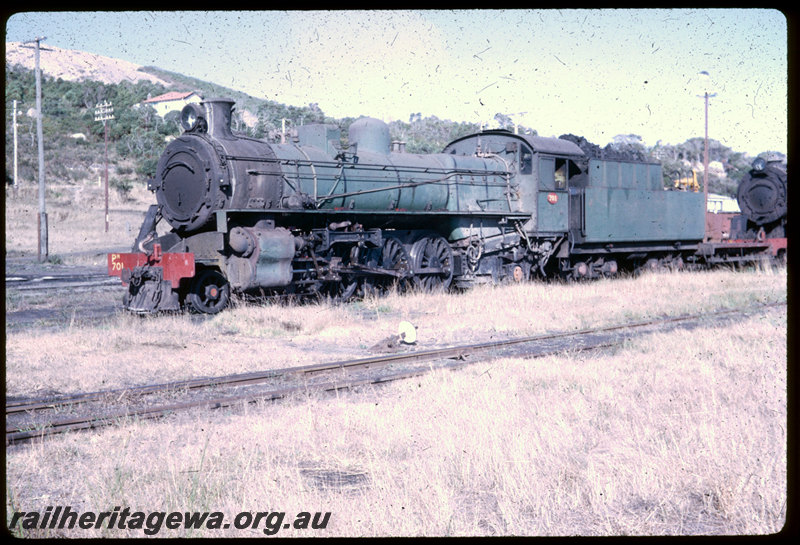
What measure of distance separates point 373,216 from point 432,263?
2007 mm

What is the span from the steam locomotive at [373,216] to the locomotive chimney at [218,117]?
2 cm

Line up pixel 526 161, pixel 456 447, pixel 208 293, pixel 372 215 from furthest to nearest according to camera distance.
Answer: pixel 526 161, pixel 372 215, pixel 208 293, pixel 456 447

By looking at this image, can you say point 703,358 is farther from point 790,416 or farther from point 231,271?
point 231,271

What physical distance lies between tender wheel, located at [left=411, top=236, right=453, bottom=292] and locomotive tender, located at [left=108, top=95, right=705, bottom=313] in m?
0.03

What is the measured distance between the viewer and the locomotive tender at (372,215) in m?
13.4

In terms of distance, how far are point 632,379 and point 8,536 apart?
20.5ft

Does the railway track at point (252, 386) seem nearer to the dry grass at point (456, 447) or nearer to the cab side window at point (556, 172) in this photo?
the dry grass at point (456, 447)

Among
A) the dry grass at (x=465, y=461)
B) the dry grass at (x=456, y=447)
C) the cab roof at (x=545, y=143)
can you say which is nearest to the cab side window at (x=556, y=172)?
the cab roof at (x=545, y=143)

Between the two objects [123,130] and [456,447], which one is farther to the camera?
[123,130]

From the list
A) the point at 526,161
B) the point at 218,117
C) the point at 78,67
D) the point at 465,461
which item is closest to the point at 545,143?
the point at 526,161

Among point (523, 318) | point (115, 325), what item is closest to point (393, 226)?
point (523, 318)

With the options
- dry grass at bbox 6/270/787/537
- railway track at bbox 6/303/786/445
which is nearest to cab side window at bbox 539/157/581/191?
railway track at bbox 6/303/786/445

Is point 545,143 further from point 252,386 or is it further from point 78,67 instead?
point 78,67

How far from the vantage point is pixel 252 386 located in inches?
337
